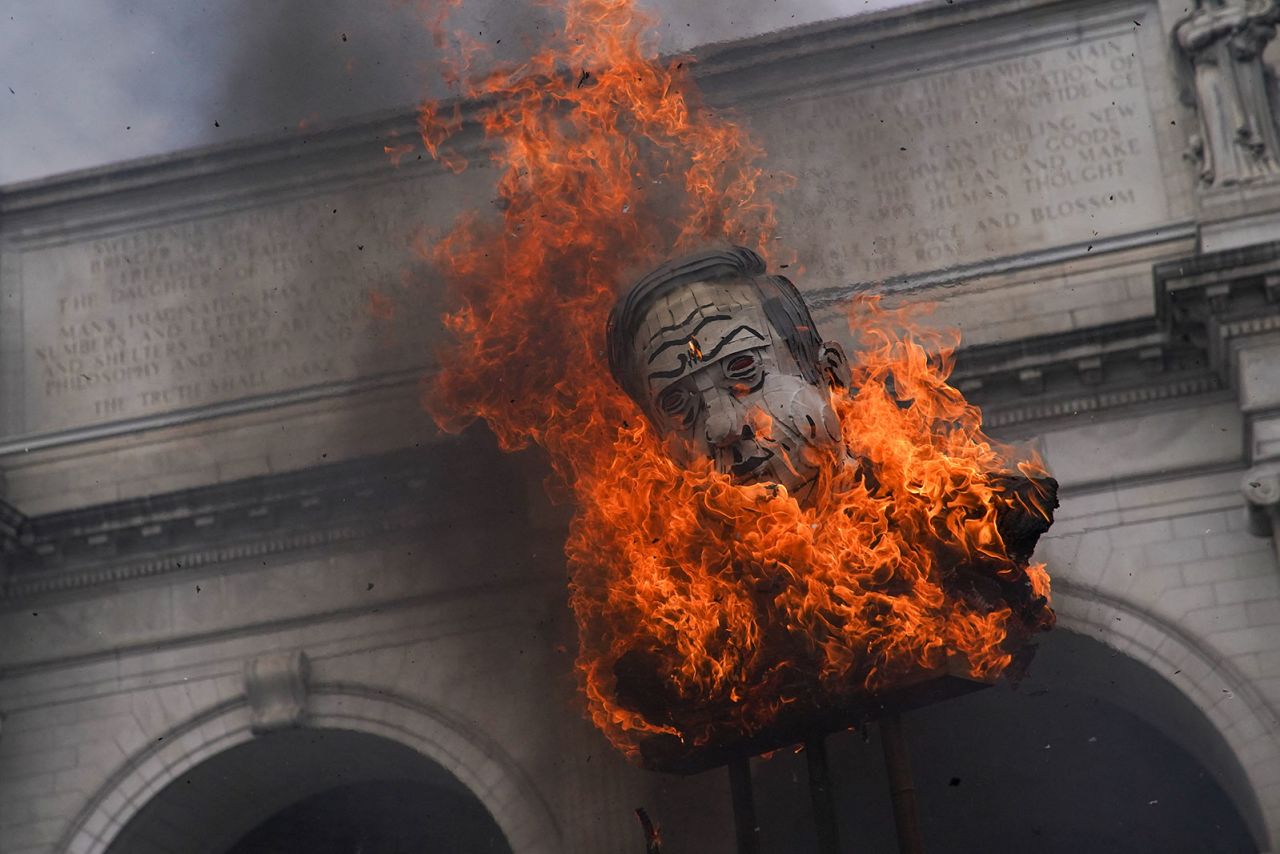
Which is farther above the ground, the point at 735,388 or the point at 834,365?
the point at 834,365

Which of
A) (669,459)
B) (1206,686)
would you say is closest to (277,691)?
(669,459)

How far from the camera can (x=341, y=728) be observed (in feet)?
62.2

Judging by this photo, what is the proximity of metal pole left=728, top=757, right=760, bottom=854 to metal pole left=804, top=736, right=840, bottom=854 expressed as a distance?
1.64 ft

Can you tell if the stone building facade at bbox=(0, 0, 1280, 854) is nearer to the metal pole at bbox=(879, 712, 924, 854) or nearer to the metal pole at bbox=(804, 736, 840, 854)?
the metal pole at bbox=(804, 736, 840, 854)

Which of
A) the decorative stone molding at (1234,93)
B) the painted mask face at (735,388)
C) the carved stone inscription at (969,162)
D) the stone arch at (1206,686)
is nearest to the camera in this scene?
the painted mask face at (735,388)

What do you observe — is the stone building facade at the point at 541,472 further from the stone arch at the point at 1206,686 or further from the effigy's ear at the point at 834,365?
the effigy's ear at the point at 834,365

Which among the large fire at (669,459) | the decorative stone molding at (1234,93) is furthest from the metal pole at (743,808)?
the decorative stone molding at (1234,93)

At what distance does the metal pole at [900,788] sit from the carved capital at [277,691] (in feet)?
22.7

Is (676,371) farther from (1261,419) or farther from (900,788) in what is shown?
(1261,419)

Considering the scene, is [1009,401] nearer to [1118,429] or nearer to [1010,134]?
[1118,429]

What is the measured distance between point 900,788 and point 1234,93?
8591 mm

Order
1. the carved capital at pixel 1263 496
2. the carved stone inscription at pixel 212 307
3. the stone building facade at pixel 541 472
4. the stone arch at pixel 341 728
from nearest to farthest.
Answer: the carved capital at pixel 1263 496
the stone building facade at pixel 541 472
the stone arch at pixel 341 728
the carved stone inscription at pixel 212 307

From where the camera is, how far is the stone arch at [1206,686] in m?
16.8

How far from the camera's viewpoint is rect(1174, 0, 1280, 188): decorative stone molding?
18.8 metres
